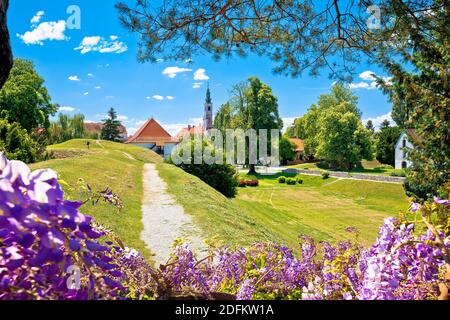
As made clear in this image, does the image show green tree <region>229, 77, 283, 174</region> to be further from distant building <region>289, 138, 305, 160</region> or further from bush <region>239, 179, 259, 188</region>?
distant building <region>289, 138, 305, 160</region>

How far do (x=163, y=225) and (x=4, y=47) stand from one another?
6.47m

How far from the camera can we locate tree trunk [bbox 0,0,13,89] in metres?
1.30

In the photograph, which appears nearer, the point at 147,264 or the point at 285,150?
the point at 147,264

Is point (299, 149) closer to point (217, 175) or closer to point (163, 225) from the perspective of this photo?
point (217, 175)

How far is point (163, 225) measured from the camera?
24.6 ft

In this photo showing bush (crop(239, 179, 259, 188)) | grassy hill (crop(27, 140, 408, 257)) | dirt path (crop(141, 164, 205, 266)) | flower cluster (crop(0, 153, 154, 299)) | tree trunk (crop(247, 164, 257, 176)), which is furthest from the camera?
tree trunk (crop(247, 164, 257, 176))

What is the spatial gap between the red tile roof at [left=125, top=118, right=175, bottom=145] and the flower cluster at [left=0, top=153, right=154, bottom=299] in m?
49.1

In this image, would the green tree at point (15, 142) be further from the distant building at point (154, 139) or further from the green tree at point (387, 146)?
the green tree at point (387, 146)

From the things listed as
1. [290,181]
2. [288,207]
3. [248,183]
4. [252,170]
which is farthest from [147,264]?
[252,170]

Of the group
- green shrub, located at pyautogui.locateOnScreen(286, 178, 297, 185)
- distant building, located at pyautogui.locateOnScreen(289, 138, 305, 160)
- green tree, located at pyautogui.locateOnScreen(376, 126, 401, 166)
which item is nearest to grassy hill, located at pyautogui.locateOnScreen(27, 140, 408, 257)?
green shrub, located at pyautogui.locateOnScreen(286, 178, 297, 185)

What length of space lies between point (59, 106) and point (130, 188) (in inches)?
957

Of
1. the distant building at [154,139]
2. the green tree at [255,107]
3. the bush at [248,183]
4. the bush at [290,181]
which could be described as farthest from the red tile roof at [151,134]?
the bush at [248,183]

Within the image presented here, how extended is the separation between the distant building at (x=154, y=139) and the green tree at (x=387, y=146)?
26.6 metres
